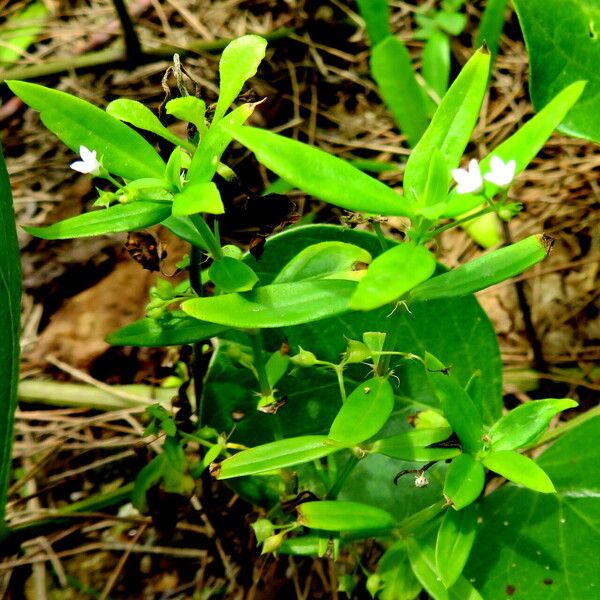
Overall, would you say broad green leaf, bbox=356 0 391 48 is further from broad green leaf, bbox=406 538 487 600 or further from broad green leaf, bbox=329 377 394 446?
broad green leaf, bbox=406 538 487 600

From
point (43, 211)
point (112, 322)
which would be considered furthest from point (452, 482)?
point (43, 211)

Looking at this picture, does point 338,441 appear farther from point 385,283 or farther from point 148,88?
point 148,88

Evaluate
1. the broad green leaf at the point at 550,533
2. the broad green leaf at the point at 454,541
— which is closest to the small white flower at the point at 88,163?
the broad green leaf at the point at 454,541

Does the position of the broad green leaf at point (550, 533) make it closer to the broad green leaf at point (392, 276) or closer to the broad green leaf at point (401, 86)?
the broad green leaf at point (392, 276)

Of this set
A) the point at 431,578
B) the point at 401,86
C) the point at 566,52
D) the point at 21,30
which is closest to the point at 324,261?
the point at 431,578

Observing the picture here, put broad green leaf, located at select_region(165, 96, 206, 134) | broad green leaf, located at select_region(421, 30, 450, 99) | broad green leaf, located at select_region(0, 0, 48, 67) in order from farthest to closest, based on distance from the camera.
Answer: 1. broad green leaf, located at select_region(0, 0, 48, 67)
2. broad green leaf, located at select_region(421, 30, 450, 99)
3. broad green leaf, located at select_region(165, 96, 206, 134)

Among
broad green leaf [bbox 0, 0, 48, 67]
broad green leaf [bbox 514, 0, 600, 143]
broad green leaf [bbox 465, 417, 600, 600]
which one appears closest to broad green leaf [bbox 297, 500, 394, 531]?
broad green leaf [bbox 465, 417, 600, 600]
